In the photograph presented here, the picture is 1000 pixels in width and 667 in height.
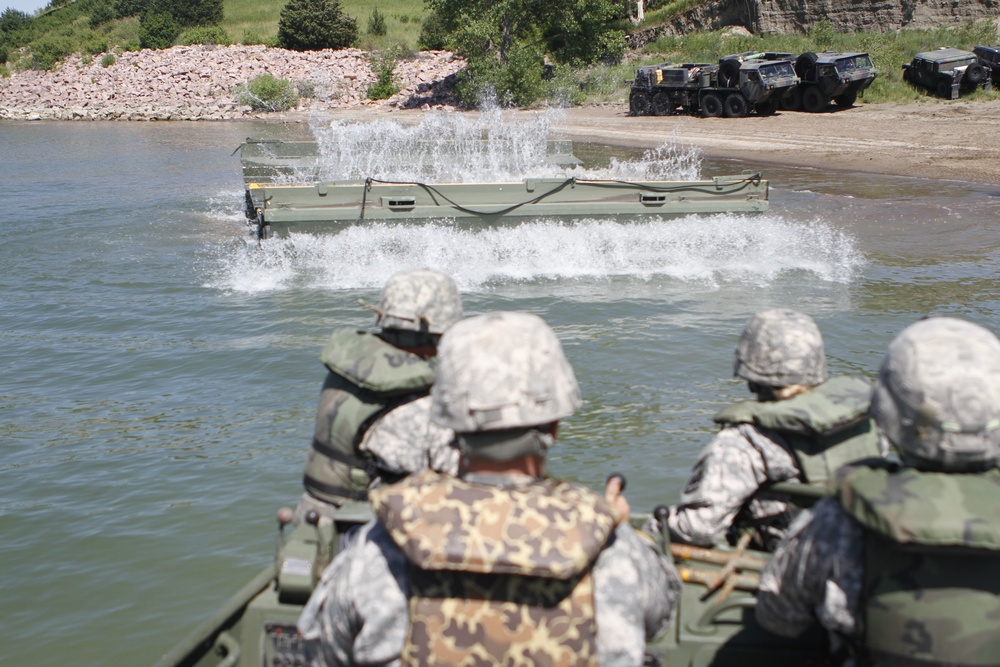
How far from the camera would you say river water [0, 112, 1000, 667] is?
246 inches

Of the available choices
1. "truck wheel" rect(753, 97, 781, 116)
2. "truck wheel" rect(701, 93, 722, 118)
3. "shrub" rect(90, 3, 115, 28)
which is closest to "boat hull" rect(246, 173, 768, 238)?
"truck wheel" rect(753, 97, 781, 116)

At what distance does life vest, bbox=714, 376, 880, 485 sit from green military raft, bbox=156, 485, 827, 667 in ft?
0.57

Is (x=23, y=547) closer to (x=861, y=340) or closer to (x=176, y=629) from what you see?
(x=176, y=629)

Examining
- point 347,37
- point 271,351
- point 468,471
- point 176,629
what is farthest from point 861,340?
point 347,37

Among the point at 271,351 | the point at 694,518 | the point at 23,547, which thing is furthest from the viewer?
the point at 271,351

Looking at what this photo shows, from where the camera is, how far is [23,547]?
252 inches

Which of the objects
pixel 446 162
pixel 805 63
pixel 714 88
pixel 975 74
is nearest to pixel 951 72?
pixel 975 74

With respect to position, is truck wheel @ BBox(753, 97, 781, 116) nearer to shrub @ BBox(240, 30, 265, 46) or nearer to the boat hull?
the boat hull

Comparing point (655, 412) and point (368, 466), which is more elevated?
point (368, 466)

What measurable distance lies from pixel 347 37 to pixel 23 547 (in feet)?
175

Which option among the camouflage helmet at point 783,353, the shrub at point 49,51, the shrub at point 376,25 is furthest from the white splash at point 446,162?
the shrub at point 49,51

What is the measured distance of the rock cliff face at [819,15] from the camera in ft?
120

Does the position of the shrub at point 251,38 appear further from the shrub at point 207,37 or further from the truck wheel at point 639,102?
the truck wheel at point 639,102

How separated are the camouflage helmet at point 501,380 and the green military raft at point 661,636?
1.18 metres
